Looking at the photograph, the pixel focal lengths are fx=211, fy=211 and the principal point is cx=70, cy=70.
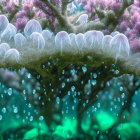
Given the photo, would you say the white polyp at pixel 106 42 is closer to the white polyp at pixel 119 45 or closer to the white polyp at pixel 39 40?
the white polyp at pixel 119 45

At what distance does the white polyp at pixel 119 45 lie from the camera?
154 centimetres

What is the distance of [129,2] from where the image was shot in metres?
1.97

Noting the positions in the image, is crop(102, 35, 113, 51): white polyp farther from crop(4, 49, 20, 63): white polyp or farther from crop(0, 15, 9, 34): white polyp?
crop(0, 15, 9, 34): white polyp

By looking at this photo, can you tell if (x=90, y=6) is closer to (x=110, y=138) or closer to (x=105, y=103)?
(x=105, y=103)

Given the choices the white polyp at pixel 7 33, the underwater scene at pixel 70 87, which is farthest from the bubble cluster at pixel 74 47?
the white polyp at pixel 7 33

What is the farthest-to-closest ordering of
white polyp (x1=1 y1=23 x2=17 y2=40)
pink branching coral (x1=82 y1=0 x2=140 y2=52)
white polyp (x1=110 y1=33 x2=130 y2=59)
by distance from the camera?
pink branching coral (x1=82 y1=0 x2=140 y2=52)
white polyp (x1=1 y1=23 x2=17 y2=40)
white polyp (x1=110 y1=33 x2=130 y2=59)

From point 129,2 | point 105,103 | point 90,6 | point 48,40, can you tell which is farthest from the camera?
point 90,6

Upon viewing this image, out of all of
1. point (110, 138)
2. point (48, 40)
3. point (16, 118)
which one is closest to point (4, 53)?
point (48, 40)

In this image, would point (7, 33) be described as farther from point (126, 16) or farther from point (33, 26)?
point (126, 16)

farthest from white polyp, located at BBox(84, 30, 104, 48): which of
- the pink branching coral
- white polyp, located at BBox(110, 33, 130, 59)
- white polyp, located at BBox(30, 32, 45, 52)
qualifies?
the pink branching coral

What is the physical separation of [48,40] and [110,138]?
3.10ft

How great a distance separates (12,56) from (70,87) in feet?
1.65

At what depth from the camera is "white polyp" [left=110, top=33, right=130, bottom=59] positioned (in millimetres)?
1544

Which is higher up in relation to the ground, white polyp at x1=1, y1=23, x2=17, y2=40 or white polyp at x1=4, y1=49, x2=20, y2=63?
white polyp at x1=1, y1=23, x2=17, y2=40
